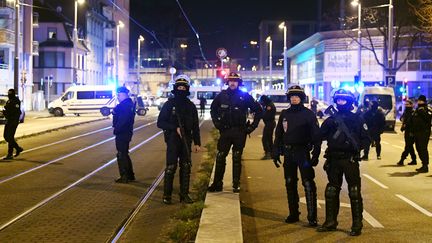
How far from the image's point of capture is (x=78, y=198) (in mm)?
9820

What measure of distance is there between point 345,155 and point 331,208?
70 centimetres

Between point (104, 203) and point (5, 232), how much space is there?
214 cm

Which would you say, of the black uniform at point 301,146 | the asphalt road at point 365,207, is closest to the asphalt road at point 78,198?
the asphalt road at point 365,207

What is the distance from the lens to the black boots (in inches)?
291

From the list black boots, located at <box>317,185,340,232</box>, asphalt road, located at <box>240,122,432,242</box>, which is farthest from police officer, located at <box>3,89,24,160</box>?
black boots, located at <box>317,185,340,232</box>

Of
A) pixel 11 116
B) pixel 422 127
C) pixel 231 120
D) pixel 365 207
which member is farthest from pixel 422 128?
pixel 11 116

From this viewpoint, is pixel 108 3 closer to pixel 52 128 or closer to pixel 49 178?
pixel 52 128

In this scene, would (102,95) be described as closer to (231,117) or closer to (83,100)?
(83,100)

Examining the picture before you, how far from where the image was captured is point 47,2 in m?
70.8

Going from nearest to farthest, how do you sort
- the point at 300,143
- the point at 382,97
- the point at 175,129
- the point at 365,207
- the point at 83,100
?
the point at 300,143 < the point at 175,129 < the point at 365,207 < the point at 382,97 < the point at 83,100

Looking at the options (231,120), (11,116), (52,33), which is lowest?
(11,116)

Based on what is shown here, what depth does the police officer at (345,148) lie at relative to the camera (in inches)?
286

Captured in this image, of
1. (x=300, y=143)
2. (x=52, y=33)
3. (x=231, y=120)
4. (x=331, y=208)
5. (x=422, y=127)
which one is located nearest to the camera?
(x=331, y=208)

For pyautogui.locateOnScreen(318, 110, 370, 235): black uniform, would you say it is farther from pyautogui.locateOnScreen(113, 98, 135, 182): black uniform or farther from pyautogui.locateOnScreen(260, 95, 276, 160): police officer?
pyautogui.locateOnScreen(260, 95, 276, 160): police officer
